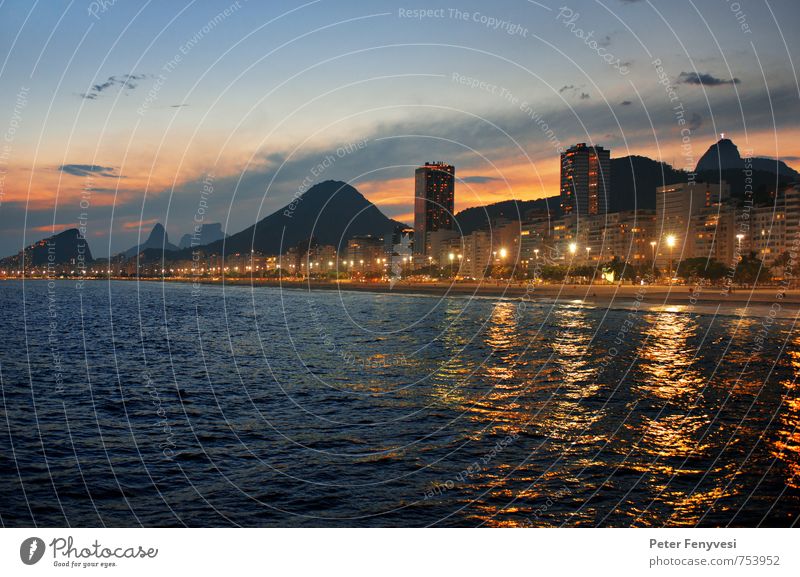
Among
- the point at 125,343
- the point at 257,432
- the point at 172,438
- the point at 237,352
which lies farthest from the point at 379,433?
the point at 125,343

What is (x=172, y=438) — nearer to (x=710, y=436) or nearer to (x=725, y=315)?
(x=710, y=436)

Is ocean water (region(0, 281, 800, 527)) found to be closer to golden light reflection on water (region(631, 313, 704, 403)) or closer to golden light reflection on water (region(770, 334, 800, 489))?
golden light reflection on water (region(770, 334, 800, 489))
